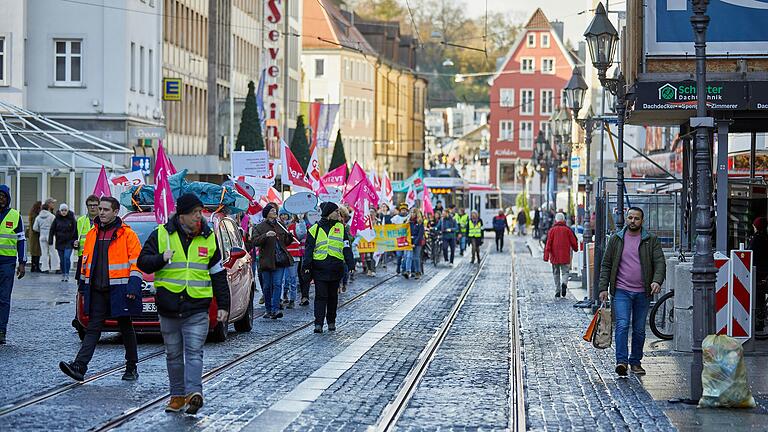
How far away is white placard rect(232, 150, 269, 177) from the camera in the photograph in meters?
32.9

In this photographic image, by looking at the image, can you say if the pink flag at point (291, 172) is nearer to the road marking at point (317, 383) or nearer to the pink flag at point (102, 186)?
the pink flag at point (102, 186)

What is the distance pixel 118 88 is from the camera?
46938 mm

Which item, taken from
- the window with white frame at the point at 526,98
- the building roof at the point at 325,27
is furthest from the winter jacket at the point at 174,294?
the window with white frame at the point at 526,98

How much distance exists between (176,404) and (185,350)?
1.44 feet

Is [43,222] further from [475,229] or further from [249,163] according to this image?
[475,229]

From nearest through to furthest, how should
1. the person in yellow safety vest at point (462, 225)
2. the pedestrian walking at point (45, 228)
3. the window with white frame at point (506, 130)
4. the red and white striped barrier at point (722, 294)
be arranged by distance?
the red and white striped barrier at point (722, 294)
the pedestrian walking at point (45, 228)
the person in yellow safety vest at point (462, 225)
the window with white frame at point (506, 130)

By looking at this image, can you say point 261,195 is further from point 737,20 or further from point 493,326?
point 737,20

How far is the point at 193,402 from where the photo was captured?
12008mm

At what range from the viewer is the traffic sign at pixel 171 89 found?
5328 centimetres

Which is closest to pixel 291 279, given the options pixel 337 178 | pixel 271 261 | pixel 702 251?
pixel 271 261

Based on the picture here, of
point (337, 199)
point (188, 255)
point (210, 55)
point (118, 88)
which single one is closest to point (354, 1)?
point (210, 55)

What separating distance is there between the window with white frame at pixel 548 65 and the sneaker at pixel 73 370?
376ft

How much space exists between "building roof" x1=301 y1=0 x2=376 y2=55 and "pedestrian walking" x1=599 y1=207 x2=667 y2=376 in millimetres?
77902

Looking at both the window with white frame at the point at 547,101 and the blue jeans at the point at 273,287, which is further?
the window with white frame at the point at 547,101
